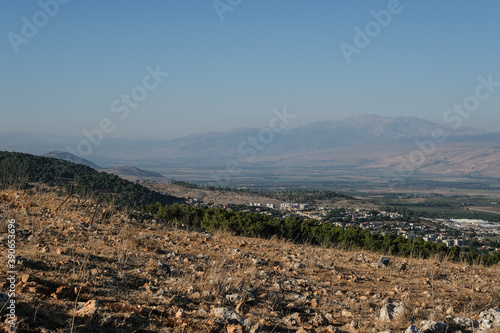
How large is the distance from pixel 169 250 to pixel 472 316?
488 centimetres

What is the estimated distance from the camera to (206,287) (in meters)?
5.19

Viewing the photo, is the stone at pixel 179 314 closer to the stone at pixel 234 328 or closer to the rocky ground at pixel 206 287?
the rocky ground at pixel 206 287

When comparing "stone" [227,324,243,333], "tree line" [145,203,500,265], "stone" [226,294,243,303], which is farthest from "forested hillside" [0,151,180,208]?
"stone" [227,324,243,333]

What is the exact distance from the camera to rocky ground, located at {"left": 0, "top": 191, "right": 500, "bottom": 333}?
4.00 m

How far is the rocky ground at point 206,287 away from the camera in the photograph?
4.00 m

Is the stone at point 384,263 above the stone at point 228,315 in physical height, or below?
below

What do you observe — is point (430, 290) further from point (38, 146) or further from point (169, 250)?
point (38, 146)

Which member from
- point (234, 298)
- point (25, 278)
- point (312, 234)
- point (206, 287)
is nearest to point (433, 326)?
point (234, 298)

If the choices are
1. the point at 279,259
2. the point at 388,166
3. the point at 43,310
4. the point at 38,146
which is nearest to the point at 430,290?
the point at 279,259

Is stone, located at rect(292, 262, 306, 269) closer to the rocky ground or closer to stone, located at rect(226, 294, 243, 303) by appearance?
the rocky ground

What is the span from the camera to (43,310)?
3684mm

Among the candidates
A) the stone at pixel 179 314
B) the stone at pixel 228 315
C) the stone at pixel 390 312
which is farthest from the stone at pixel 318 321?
the stone at pixel 179 314

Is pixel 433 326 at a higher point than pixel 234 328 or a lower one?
lower

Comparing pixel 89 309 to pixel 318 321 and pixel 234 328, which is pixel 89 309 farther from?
pixel 318 321
